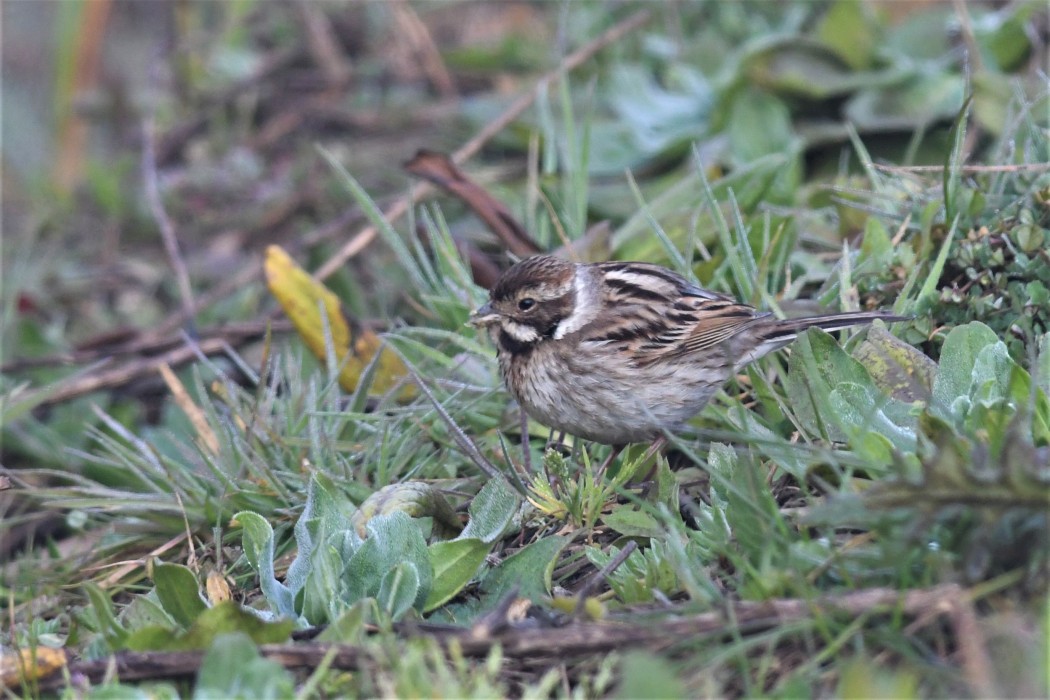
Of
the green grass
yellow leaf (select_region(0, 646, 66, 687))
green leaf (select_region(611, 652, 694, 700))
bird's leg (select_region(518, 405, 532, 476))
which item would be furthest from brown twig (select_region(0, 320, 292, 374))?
green leaf (select_region(611, 652, 694, 700))

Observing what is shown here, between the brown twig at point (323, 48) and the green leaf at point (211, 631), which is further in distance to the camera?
the brown twig at point (323, 48)

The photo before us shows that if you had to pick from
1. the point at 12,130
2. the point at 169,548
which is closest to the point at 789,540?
the point at 169,548

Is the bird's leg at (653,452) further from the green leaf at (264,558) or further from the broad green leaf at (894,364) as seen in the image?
the green leaf at (264,558)

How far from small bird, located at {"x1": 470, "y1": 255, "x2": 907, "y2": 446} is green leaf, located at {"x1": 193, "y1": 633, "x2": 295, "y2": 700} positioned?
1631 millimetres

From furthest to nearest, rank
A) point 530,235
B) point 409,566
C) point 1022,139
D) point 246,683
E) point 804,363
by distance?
1. point 530,235
2. point 1022,139
3. point 804,363
4. point 409,566
5. point 246,683

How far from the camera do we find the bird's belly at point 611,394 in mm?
4109

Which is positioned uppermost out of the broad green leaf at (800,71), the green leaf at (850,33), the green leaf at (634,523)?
the green leaf at (850,33)

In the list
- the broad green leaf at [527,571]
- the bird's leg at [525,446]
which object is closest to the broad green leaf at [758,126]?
the bird's leg at [525,446]

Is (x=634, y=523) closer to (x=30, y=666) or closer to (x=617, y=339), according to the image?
(x=617, y=339)

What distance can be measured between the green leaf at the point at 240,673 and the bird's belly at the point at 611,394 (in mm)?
1624

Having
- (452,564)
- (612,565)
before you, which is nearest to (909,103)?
(612,565)

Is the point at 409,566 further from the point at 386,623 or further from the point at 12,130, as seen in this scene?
the point at 12,130

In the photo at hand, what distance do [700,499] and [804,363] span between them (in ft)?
1.83

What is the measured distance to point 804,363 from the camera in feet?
12.2
